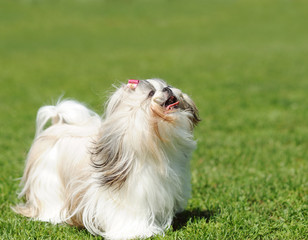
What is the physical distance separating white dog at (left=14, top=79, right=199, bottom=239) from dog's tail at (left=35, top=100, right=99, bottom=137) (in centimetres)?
48

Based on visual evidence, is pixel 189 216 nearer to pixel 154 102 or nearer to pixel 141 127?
pixel 141 127

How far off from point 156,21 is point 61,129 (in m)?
28.6

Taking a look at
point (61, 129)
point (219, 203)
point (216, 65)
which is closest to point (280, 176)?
point (219, 203)

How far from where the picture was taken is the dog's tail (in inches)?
190

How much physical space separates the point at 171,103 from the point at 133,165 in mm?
558

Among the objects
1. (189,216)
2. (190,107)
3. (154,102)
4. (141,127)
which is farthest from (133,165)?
(189,216)

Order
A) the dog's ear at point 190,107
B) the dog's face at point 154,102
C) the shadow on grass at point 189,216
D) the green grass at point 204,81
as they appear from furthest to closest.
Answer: the green grass at point 204,81, the shadow on grass at point 189,216, the dog's ear at point 190,107, the dog's face at point 154,102

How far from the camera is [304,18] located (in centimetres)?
3089

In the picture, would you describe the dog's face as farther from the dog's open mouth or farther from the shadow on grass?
the shadow on grass

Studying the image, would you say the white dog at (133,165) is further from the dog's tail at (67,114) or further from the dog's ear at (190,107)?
the dog's tail at (67,114)

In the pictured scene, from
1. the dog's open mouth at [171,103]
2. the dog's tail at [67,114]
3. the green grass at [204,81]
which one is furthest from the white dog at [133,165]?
the dog's tail at [67,114]

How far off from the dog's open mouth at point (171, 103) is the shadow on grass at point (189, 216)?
1.24 meters

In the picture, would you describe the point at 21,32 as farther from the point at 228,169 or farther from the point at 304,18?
the point at 228,169

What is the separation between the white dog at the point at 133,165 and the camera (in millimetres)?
3588
